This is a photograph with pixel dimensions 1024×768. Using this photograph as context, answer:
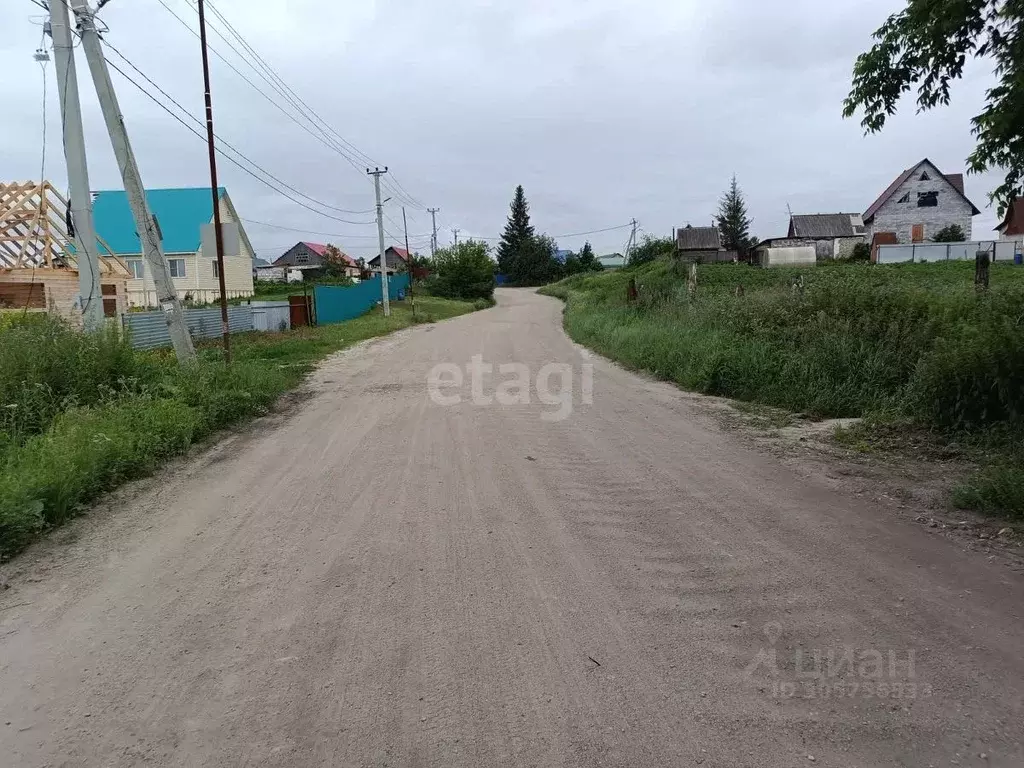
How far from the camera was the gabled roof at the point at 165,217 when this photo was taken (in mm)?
39781

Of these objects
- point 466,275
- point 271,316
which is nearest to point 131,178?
point 271,316

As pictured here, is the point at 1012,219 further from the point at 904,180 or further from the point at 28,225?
the point at 904,180

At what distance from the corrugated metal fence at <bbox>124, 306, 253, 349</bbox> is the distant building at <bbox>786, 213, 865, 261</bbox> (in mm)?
49186

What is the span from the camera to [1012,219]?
23.4ft

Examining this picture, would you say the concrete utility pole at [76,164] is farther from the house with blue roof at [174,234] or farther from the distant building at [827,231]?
the distant building at [827,231]

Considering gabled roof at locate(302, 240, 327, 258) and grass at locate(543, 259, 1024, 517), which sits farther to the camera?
gabled roof at locate(302, 240, 327, 258)

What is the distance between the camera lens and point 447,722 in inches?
112

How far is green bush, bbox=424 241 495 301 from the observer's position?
52.6 m

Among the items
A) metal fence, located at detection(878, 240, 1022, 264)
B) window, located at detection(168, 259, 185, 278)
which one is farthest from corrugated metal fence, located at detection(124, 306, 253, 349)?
metal fence, located at detection(878, 240, 1022, 264)

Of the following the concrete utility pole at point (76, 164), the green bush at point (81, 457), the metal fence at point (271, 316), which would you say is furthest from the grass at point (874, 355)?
the metal fence at point (271, 316)

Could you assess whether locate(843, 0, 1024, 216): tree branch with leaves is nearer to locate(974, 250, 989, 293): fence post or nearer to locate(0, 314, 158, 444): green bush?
locate(974, 250, 989, 293): fence post

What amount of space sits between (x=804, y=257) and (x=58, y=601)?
53575mm

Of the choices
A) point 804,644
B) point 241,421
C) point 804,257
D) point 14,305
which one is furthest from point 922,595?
point 804,257

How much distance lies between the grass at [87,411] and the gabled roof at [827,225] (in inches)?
2334
